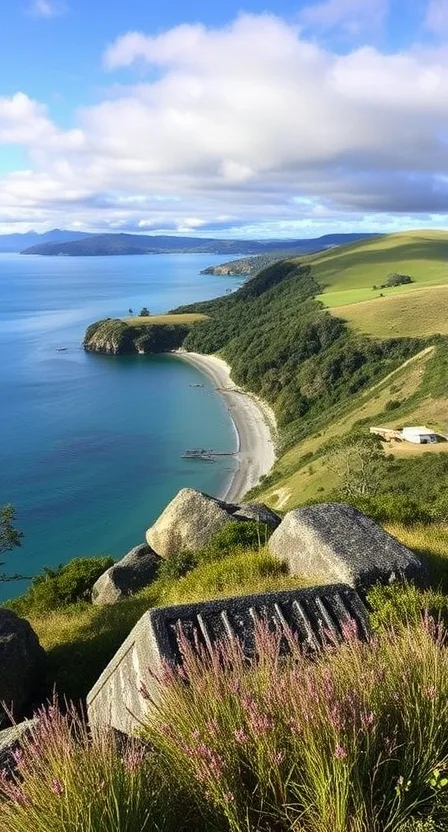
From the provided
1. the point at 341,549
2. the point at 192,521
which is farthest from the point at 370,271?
the point at 341,549

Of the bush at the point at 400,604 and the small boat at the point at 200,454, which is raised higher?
the bush at the point at 400,604

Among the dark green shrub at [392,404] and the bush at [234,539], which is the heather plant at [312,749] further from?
the dark green shrub at [392,404]

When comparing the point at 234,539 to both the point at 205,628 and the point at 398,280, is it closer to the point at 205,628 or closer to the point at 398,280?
the point at 205,628

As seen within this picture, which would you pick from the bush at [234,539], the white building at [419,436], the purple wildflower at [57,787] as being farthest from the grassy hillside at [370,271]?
the purple wildflower at [57,787]

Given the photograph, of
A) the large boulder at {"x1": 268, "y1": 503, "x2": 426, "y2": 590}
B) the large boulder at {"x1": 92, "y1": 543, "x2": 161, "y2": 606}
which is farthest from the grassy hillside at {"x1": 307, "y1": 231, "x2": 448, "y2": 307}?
the large boulder at {"x1": 268, "y1": 503, "x2": 426, "y2": 590}

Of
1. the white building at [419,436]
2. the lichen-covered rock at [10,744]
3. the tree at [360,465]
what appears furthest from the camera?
the white building at [419,436]

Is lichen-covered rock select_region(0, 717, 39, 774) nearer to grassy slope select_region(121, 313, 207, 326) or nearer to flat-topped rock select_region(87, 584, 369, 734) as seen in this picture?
flat-topped rock select_region(87, 584, 369, 734)

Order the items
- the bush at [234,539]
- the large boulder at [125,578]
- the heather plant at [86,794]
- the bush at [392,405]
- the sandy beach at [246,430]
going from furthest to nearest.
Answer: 1. the sandy beach at [246,430]
2. the bush at [392,405]
3. the large boulder at [125,578]
4. the bush at [234,539]
5. the heather plant at [86,794]

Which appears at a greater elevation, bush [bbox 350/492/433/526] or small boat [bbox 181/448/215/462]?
bush [bbox 350/492/433/526]
